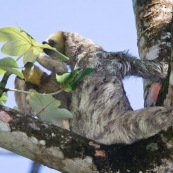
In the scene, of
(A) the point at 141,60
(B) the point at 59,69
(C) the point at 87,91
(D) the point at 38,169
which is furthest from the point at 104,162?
(A) the point at 141,60

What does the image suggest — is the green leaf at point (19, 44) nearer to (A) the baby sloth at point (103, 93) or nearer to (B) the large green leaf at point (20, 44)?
(B) the large green leaf at point (20, 44)

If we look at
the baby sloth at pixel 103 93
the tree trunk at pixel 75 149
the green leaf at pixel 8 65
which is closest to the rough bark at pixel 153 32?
the baby sloth at pixel 103 93

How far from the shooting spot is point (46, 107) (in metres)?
2.76

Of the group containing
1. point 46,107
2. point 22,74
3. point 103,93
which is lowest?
point 103,93

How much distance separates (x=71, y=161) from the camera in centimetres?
250

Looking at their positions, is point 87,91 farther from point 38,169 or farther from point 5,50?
point 38,169

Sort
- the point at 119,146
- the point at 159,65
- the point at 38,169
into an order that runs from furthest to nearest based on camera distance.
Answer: the point at 159,65 → the point at 119,146 → the point at 38,169

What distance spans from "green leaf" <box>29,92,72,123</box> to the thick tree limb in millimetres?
155

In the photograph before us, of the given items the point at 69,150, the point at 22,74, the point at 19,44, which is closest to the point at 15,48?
the point at 19,44

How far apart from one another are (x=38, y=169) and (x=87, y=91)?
50.2 inches

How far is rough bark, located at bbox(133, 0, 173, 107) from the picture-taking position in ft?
12.5

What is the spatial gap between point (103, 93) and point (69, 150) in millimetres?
1052

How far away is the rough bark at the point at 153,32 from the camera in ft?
12.5

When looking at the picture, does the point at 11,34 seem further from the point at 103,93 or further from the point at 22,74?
the point at 103,93
